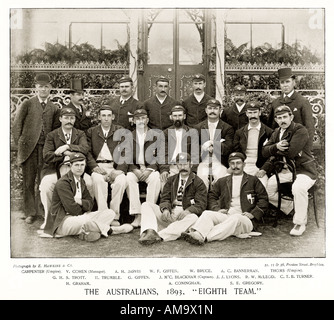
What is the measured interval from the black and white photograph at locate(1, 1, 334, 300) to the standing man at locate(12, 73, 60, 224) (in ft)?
0.04

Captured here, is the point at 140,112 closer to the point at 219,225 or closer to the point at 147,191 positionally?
the point at 147,191

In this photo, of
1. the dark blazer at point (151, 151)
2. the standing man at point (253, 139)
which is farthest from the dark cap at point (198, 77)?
the dark blazer at point (151, 151)

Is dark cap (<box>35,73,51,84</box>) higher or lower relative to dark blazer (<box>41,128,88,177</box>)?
higher

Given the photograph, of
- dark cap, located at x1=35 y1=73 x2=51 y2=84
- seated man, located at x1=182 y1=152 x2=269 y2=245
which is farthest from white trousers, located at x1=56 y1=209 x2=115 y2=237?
dark cap, located at x1=35 y1=73 x2=51 y2=84

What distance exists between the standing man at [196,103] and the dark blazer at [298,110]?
1.94 feet

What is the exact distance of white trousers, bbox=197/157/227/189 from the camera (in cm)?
431

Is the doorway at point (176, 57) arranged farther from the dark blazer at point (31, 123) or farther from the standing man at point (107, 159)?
the dark blazer at point (31, 123)

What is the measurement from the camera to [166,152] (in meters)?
4.38

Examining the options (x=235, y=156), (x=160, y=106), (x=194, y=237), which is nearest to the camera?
(x=194, y=237)

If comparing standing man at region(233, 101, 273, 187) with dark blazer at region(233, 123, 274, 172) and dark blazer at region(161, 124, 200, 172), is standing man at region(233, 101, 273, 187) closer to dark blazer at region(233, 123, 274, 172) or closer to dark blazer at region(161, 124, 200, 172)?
dark blazer at region(233, 123, 274, 172)

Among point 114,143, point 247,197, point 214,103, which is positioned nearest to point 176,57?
Answer: point 214,103

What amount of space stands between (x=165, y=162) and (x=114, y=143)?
0.48 metres

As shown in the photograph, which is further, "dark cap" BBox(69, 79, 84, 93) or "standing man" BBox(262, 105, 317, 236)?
"dark cap" BBox(69, 79, 84, 93)
